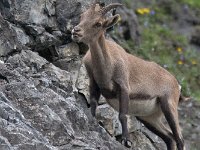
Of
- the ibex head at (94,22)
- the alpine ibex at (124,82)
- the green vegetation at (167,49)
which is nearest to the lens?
the ibex head at (94,22)

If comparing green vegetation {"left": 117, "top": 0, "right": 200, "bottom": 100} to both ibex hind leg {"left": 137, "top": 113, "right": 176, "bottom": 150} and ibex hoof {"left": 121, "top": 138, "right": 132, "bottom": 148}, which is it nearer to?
ibex hind leg {"left": 137, "top": 113, "right": 176, "bottom": 150}

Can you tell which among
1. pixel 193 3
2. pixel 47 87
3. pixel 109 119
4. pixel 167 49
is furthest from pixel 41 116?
pixel 193 3

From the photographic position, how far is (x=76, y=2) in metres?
12.4

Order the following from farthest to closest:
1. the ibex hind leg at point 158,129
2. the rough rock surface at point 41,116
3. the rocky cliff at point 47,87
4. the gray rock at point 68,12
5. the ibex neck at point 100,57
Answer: the gray rock at point 68,12 < the ibex hind leg at point 158,129 < the ibex neck at point 100,57 < the rocky cliff at point 47,87 < the rough rock surface at point 41,116

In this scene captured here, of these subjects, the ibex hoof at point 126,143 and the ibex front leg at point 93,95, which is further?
the ibex front leg at point 93,95

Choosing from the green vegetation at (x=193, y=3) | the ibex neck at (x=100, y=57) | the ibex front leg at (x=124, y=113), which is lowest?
the green vegetation at (x=193, y=3)

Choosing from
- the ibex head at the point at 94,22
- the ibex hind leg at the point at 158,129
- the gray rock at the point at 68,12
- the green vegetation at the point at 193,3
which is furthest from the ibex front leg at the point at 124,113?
the green vegetation at the point at 193,3

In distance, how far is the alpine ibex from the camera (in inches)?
424

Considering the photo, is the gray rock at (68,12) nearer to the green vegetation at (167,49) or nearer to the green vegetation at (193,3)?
the green vegetation at (167,49)

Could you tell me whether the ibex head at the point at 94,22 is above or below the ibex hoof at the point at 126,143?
above

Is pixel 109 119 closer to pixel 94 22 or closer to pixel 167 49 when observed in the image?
pixel 94 22

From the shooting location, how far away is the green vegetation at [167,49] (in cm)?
1664

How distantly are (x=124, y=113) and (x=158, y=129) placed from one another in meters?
1.73

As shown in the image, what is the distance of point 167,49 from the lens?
732 inches
